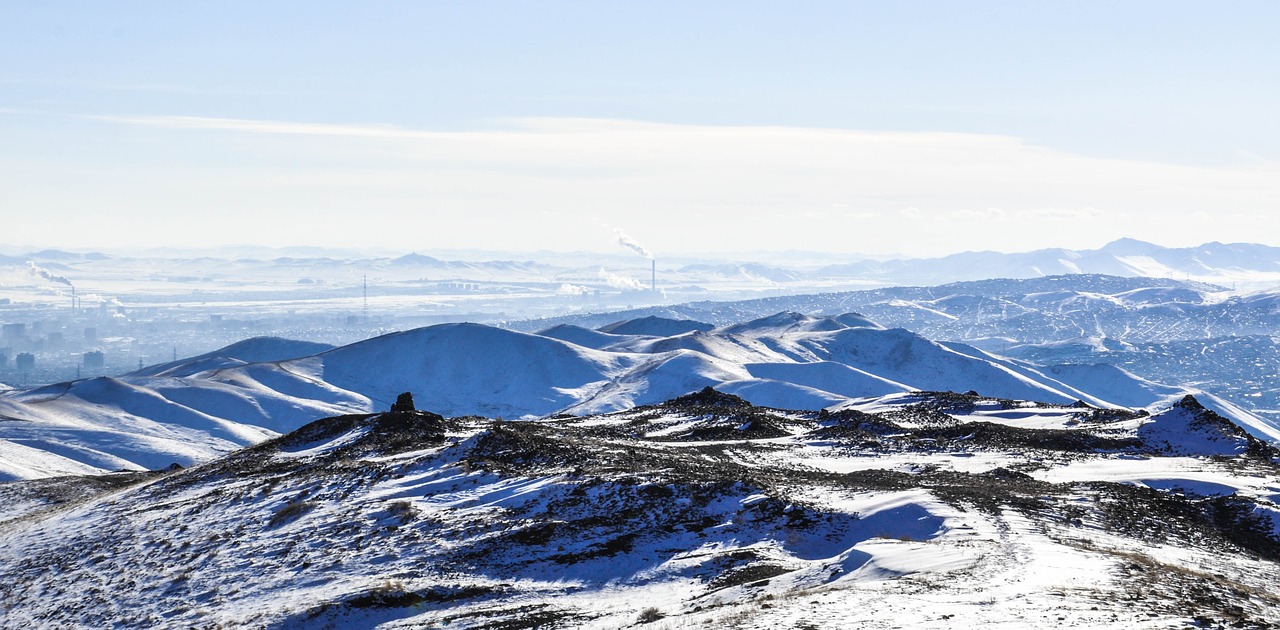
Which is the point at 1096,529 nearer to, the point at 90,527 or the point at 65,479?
the point at 90,527

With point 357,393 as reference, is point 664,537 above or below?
above

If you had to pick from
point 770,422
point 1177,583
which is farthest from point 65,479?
point 1177,583

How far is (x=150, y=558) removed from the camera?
32.7 m

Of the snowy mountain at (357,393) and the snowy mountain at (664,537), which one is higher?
the snowy mountain at (664,537)

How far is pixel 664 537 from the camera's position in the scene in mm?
28891

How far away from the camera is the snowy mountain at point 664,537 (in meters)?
21.9

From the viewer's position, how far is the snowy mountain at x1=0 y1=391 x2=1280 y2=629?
72.0 feet

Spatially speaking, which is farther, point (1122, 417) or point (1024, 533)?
point (1122, 417)

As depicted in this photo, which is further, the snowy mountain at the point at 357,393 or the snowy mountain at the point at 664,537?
the snowy mountain at the point at 357,393

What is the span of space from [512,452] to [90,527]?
14.4 metres

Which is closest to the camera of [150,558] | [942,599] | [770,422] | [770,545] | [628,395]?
[942,599]

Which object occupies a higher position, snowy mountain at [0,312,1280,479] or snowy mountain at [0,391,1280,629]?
snowy mountain at [0,391,1280,629]

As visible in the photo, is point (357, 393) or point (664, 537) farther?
point (357, 393)

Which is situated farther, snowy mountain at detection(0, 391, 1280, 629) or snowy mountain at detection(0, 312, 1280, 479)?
snowy mountain at detection(0, 312, 1280, 479)
